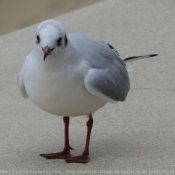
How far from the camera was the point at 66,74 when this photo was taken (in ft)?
14.1

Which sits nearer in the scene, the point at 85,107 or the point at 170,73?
the point at 85,107

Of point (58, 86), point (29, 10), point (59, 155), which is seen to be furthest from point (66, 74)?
point (29, 10)

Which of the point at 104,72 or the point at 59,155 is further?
the point at 59,155

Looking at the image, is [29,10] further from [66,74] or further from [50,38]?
[50,38]

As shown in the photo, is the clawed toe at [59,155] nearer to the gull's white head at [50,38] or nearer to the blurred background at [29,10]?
the gull's white head at [50,38]

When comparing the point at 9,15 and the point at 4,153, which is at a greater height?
the point at 4,153

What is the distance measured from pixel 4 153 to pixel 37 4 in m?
7.29

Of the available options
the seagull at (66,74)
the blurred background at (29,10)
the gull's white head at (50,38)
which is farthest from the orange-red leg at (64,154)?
the blurred background at (29,10)

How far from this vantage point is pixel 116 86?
4.79m

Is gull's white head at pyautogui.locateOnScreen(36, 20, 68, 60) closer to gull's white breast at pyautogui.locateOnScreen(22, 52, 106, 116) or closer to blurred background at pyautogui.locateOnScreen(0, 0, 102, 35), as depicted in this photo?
gull's white breast at pyautogui.locateOnScreen(22, 52, 106, 116)

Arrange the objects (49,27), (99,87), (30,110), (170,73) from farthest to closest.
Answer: (170,73) < (30,110) < (99,87) < (49,27)

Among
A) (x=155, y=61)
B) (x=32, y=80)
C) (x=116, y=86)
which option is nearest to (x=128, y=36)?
(x=155, y=61)

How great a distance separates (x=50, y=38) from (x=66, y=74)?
0.35 metres

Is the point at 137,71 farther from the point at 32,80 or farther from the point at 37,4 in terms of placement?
the point at 37,4
